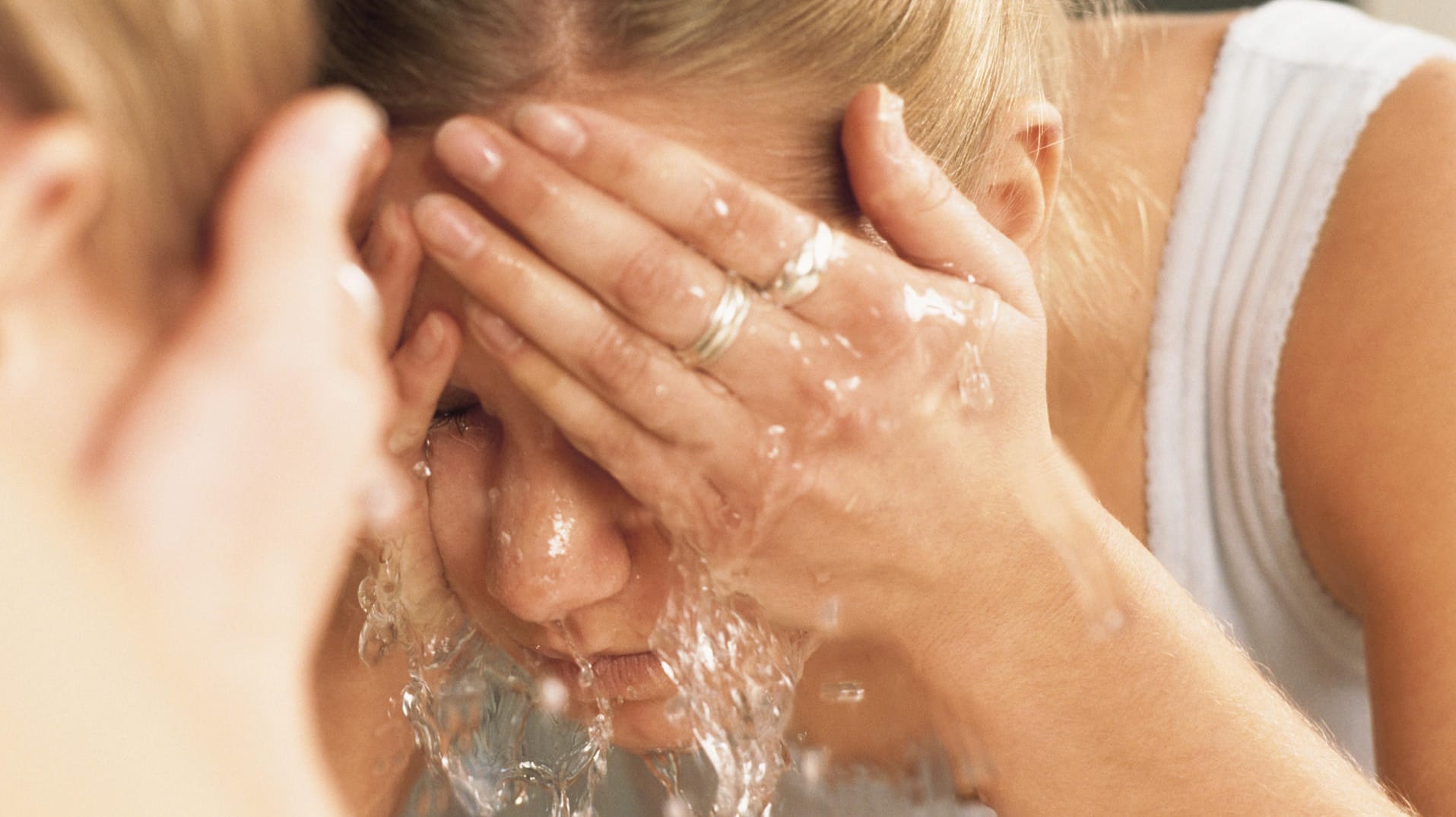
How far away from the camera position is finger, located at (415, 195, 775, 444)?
0.54 metres

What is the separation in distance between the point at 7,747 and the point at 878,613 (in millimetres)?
489

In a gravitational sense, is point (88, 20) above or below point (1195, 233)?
above

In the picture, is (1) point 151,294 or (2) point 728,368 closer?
(1) point 151,294

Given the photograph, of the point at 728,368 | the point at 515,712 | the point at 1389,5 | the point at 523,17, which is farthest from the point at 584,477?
the point at 1389,5

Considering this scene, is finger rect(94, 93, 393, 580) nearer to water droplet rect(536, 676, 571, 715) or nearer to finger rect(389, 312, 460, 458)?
finger rect(389, 312, 460, 458)

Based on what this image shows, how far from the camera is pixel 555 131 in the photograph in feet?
1.76

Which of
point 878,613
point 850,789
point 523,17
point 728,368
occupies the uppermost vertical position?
point 523,17

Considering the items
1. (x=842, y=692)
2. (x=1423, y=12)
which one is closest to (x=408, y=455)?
(x=842, y=692)

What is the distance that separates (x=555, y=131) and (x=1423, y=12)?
159 centimetres

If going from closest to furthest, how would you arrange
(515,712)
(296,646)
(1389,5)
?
(296,646), (515,712), (1389,5)

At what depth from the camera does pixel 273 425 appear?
401mm

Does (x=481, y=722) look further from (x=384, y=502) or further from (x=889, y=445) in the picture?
(x=889, y=445)

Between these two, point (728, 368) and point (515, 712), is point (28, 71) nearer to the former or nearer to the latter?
point (728, 368)

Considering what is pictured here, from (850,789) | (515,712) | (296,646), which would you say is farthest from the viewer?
(850,789)
